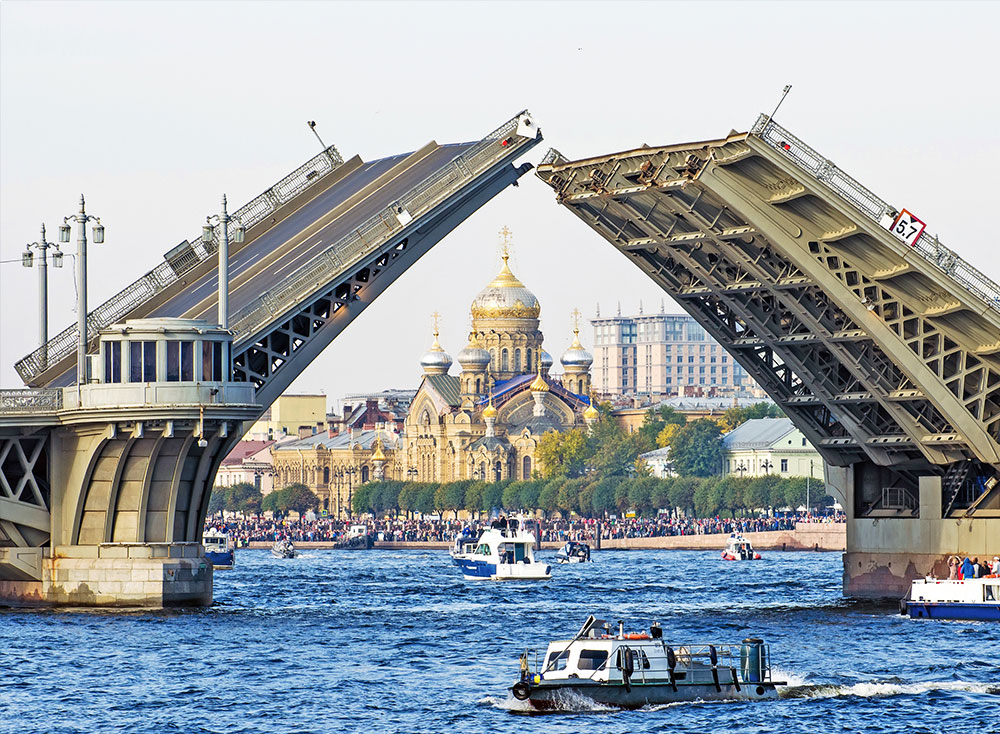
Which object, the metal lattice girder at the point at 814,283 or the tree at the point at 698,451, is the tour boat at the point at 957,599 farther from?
the tree at the point at 698,451

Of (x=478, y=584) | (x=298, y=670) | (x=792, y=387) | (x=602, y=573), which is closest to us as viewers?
(x=298, y=670)

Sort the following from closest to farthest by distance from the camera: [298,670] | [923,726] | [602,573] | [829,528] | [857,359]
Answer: [923,726] → [298,670] → [857,359] → [602,573] → [829,528]

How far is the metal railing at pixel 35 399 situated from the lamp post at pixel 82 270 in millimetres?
634

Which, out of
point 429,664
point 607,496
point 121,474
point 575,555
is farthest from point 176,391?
point 607,496

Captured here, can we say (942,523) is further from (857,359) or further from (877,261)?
(877,261)

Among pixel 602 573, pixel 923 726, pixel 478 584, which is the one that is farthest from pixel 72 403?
pixel 602 573

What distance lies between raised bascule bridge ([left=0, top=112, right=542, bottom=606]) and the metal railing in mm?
33

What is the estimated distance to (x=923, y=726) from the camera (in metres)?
38.0

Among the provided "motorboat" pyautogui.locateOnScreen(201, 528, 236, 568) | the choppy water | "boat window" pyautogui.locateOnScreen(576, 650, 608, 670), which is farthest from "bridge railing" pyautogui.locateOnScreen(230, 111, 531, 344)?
"motorboat" pyautogui.locateOnScreen(201, 528, 236, 568)

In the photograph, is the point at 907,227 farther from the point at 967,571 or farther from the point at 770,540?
the point at 770,540

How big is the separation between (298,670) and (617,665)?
9278 millimetres

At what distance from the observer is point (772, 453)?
560 ft

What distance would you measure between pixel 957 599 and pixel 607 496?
10164 cm

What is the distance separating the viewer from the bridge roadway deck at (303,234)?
191 feet
